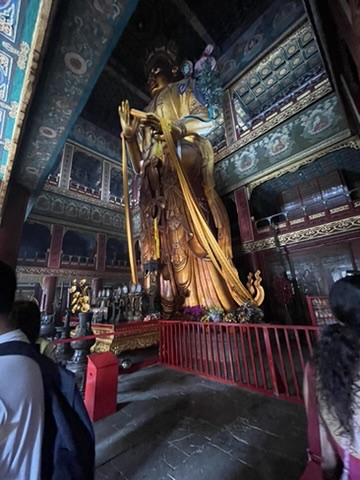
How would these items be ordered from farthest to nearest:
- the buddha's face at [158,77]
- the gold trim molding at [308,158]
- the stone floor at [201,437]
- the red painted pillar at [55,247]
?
the red painted pillar at [55,247], the buddha's face at [158,77], the gold trim molding at [308,158], the stone floor at [201,437]

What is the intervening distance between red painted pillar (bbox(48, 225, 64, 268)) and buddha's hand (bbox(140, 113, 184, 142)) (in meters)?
6.51

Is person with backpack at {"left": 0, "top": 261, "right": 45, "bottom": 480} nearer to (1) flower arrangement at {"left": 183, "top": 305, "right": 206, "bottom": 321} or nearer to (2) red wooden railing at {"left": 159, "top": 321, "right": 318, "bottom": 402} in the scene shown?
(2) red wooden railing at {"left": 159, "top": 321, "right": 318, "bottom": 402}

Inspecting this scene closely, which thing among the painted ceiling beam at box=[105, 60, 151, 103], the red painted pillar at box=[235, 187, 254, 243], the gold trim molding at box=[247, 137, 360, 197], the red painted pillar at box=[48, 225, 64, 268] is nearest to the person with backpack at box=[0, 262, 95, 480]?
the red painted pillar at box=[235, 187, 254, 243]

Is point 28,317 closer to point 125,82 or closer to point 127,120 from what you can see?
point 127,120

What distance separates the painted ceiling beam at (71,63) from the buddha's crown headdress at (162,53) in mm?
6280

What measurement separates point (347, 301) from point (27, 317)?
119 cm

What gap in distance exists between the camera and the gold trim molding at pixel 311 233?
169 inches

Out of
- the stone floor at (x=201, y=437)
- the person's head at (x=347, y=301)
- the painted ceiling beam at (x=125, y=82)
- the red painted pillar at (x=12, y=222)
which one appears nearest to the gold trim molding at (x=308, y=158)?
the stone floor at (x=201, y=437)

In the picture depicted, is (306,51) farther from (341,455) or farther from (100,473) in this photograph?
(100,473)

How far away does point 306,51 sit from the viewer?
17.5 feet

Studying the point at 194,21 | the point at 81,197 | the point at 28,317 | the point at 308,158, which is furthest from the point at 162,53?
the point at 28,317

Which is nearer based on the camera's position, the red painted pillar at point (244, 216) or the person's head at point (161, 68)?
the red painted pillar at point (244, 216)

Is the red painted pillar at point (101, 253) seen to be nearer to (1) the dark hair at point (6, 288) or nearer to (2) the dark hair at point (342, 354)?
(1) the dark hair at point (6, 288)

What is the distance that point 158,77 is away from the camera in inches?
247
